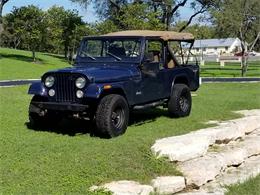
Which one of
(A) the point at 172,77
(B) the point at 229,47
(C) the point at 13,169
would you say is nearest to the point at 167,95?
(A) the point at 172,77

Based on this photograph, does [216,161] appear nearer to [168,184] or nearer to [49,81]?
[168,184]

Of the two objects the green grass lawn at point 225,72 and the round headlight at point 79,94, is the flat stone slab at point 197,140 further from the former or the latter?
the green grass lawn at point 225,72

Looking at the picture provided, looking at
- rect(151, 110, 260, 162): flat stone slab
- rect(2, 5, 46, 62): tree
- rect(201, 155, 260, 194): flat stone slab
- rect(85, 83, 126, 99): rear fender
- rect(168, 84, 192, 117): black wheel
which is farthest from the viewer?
rect(2, 5, 46, 62): tree

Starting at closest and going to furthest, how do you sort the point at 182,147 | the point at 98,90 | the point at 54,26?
the point at 182,147 < the point at 98,90 < the point at 54,26

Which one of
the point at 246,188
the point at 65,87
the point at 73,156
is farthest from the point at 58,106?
the point at 246,188

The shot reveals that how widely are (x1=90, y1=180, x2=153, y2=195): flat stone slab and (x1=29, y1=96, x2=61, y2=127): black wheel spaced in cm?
278

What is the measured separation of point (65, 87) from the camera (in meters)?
8.41

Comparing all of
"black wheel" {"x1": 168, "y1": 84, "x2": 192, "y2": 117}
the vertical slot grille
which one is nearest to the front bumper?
the vertical slot grille

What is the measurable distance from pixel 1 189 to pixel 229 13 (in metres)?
31.0

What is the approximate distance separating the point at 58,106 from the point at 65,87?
1.16 feet

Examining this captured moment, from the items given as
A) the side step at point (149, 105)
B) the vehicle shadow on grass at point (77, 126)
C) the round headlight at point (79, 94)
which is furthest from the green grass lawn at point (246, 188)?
the round headlight at point (79, 94)

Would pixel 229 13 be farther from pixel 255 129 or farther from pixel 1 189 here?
pixel 1 189

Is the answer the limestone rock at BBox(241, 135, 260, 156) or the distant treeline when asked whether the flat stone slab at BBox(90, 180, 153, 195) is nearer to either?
the limestone rock at BBox(241, 135, 260, 156)

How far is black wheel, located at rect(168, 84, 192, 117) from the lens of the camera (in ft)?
34.2
